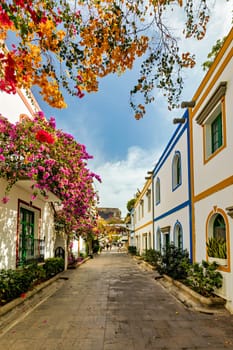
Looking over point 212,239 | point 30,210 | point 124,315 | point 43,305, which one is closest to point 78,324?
point 124,315

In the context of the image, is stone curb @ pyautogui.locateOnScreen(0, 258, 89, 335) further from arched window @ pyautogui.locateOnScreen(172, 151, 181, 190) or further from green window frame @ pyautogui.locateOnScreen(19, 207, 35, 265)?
arched window @ pyautogui.locateOnScreen(172, 151, 181, 190)

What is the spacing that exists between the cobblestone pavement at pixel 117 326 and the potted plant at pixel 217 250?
1.19 m

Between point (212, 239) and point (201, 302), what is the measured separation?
1.60 m

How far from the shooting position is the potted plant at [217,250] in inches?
304

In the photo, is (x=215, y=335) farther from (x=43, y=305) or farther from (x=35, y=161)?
(x=35, y=161)

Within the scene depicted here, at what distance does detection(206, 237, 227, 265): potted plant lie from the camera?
7.72 metres

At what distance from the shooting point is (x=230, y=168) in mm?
7336

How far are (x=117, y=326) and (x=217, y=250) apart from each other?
322cm

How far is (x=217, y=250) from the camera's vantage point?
8125 millimetres

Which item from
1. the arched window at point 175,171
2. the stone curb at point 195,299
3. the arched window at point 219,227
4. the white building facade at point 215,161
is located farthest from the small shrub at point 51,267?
the arched window at point 219,227

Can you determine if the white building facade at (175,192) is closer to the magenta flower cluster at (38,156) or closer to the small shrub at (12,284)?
the magenta flower cluster at (38,156)

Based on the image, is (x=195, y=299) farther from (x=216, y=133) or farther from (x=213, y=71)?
(x=213, y=71)

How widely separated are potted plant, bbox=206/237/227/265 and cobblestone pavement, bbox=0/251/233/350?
1191 millimetres

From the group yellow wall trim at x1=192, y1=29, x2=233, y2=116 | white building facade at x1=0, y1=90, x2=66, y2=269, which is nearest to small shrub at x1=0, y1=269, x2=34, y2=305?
white building facade at x1=0, y1=90, x2=66, y2=269
